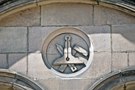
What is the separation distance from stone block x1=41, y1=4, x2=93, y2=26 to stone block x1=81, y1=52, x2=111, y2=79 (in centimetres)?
63

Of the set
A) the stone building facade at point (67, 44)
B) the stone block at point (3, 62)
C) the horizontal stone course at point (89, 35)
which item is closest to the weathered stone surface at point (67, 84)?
the stone building facade at point (67, 44)

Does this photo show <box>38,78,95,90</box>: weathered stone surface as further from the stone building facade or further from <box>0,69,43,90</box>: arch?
<box>0,69,43,90</box>: arch

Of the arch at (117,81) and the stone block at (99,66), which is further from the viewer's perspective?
the stone block at (99,66)

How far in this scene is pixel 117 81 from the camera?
586 centimetres

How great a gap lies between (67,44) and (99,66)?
2.24ft

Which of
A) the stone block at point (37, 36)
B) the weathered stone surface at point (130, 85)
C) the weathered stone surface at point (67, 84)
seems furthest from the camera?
the stone block at point (37, 36)

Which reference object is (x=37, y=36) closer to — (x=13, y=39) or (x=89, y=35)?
(x=13, y=39)

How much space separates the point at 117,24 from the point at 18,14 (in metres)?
1.78

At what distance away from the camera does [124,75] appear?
19.3 ft

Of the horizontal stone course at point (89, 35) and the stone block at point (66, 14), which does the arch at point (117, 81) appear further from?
the stone block at point (66, 14)

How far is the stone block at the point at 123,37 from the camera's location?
19.7 feet

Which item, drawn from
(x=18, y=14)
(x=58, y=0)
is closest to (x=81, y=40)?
(x=58, y=0)

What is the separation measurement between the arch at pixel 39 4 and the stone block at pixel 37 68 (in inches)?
33.8

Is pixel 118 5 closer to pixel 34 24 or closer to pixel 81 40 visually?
pixel 81 40
